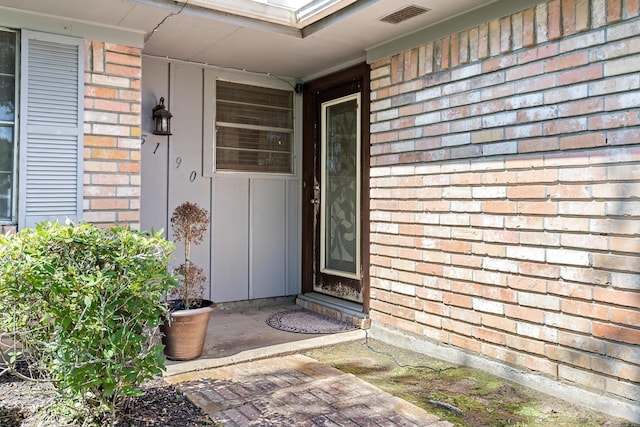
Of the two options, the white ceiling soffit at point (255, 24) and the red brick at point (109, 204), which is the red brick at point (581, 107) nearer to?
the white ceiling soffit at point (255, 24)

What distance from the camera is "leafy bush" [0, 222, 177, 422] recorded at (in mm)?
2051

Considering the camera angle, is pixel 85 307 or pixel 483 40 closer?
pixel 85 307

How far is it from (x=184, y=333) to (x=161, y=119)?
1970mm

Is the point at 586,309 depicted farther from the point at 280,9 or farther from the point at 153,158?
the point at 153,158

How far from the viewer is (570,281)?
270 centimetres

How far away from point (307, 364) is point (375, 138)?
1.93m

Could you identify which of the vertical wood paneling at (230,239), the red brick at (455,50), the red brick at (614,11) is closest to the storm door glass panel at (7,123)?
the vertical wood paneling at (230,239)

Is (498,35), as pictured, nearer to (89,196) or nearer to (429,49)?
(429,49)

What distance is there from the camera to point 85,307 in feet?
6.79

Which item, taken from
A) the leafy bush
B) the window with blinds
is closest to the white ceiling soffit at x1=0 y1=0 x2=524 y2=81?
the window with blinds

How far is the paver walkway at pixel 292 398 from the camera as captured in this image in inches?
94.2

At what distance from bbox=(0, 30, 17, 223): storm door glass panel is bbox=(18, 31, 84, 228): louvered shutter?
0.08 metres

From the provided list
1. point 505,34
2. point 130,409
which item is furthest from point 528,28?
point 130,409

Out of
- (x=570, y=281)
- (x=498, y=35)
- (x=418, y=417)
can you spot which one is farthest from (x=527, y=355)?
(x=498, y=35)
